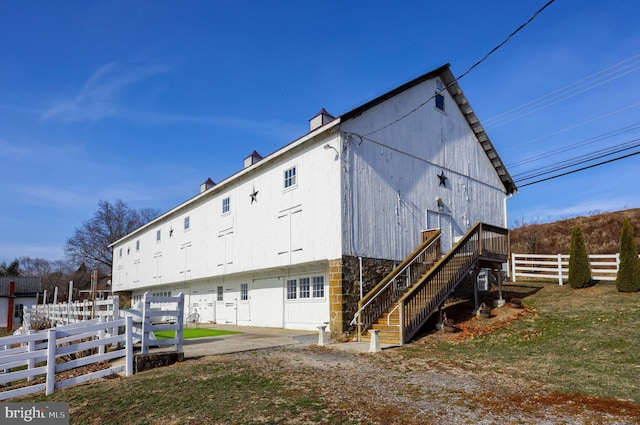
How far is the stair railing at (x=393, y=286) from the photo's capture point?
13.6 meters

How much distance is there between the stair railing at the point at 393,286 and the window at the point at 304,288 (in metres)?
3.50

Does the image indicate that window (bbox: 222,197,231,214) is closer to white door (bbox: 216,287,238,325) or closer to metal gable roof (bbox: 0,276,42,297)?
white door (bbox: 216,287,238,325)

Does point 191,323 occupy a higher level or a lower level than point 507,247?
lower

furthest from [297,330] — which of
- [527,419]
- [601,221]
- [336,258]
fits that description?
[601,221]

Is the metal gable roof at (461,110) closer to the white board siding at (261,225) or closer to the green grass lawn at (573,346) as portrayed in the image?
the white board siding at (261,225)

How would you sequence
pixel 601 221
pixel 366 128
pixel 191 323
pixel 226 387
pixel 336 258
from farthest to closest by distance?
pixel 601 221 < pixel 191 323 < pixel 366 128 < pixel 336 258 < pixel 226 387

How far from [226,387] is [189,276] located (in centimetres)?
1881

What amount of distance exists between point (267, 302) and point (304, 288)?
116 inches

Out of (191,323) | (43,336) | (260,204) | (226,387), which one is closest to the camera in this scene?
(226,387)

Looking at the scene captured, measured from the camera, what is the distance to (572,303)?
1462 cm

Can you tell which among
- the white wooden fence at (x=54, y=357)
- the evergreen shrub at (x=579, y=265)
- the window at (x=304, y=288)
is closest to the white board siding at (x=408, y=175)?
the window at (x=304, y=288)

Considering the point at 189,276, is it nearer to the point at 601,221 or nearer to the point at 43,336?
the point at 43,336

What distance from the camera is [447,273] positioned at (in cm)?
1382

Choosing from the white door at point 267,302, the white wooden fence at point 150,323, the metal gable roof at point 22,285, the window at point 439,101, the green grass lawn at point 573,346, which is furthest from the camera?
the metal gable roof at point 22,285
